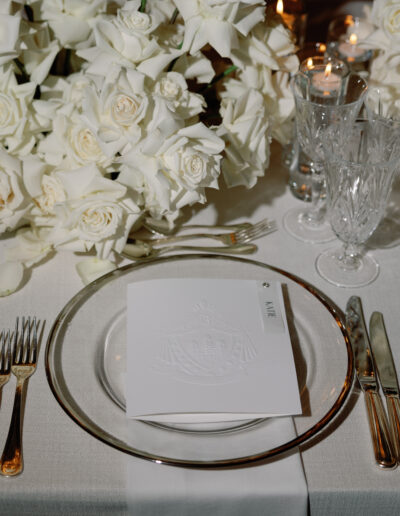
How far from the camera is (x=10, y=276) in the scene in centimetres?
89

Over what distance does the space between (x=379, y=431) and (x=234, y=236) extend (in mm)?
412

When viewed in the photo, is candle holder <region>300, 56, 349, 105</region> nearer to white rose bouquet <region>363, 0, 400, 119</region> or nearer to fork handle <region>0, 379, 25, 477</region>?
white rose bouquet <region>363, 0, 400, 119</region>

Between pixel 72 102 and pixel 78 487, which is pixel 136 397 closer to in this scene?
pixel 78 487

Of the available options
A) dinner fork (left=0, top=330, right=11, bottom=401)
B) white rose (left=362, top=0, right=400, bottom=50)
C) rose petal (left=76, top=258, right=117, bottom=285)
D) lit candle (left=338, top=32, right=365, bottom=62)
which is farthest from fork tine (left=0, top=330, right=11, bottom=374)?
lit candle (left=338, top=32, right=365, bottom=62)

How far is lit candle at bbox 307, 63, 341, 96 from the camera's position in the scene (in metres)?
1.02

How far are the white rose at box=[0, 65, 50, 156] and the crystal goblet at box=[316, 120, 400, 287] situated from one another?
0.44 meters

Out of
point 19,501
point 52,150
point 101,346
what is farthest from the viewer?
point 52,150

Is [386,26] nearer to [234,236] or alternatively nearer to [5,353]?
[234,236]

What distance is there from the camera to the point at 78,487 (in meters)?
0.65

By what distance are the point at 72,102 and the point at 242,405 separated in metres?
0.50

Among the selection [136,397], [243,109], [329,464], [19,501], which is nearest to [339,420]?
[329,464]

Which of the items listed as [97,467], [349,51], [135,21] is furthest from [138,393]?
[349,51]

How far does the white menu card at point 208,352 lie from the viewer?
706 millimetres

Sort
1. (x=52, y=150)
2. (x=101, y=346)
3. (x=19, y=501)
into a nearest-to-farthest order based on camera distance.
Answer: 1. (x=19, y=501)
2. (x=101, y=346)
3. (x=52, y=150)
